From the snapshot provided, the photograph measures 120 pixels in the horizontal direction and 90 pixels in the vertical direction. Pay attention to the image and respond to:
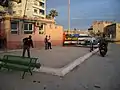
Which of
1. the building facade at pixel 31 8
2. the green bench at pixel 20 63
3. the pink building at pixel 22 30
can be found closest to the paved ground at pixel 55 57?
the green bench at pixel 20 63

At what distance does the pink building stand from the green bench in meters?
15.6

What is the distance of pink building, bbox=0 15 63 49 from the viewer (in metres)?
25.8

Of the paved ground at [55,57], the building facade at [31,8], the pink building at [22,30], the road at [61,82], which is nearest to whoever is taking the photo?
the road at [61,82]

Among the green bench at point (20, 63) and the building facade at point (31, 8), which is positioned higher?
the building facade at point (31, 8)

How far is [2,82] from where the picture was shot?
7.73m

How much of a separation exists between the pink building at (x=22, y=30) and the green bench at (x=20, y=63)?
15.6m

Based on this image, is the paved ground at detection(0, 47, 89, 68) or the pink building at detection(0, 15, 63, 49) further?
the pink building at detection(0, 15, 63, 49)

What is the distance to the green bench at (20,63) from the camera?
8454 millimetres

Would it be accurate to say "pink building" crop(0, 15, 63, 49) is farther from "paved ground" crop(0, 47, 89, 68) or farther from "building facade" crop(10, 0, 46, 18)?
"building facade" crop(10, 0, 46, 18)

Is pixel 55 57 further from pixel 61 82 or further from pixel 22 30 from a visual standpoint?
pixel 22 30

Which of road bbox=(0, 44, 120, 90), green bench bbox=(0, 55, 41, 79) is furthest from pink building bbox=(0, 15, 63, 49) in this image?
road bbox=(0, 44, 120, 90)

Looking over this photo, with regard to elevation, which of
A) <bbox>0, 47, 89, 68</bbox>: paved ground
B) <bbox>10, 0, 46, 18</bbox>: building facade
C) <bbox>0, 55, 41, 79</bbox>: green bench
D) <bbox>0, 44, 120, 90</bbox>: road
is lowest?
<bbox>0, 44, 120, 90</bbox>: road

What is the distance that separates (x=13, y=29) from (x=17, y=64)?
18524 mm

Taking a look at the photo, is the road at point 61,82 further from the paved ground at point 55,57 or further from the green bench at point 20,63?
the paved ground at point 55,57
